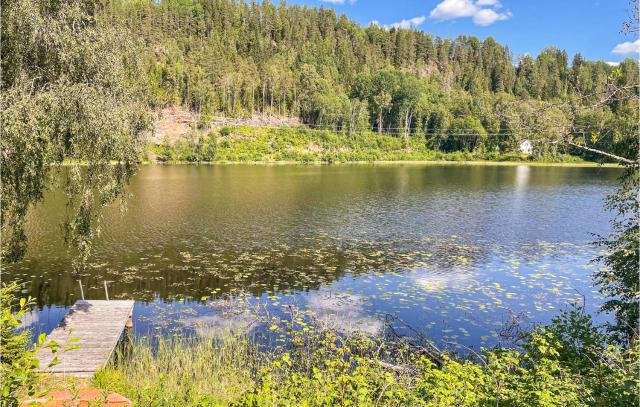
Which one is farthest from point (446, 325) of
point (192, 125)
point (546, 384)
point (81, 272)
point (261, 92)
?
point (261, 92)

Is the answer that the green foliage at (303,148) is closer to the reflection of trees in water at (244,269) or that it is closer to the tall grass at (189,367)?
the reflection of trees in water at (244,269)

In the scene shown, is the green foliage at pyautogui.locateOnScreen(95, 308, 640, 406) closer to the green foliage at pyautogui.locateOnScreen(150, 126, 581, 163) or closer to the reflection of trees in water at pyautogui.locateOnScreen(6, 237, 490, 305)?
the reflection of trees in water at pyautogui.locateOnScreen(6, 237, 490, 305)

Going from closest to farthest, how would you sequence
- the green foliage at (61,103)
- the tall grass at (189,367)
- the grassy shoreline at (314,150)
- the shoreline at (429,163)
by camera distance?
the tall grass at (189,367), the green foliage at (61,103), the shoreline at (429,163), the grassy shoreline at (314,150)

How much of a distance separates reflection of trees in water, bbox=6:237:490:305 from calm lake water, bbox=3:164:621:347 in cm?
9

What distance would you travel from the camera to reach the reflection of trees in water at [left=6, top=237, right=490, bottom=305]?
23922 millimetres

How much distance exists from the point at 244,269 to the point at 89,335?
1238cm

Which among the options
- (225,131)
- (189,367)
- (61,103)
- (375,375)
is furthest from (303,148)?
(375,375)

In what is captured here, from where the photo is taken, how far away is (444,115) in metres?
163

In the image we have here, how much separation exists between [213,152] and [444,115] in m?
88.2

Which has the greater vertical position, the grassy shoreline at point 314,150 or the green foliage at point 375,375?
the grassy shoreline at point 314,150

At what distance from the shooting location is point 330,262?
3008cm

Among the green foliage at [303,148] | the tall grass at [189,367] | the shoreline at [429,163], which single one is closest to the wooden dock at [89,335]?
the tall grass at [189,367]

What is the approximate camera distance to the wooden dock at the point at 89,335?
1373 centimetres

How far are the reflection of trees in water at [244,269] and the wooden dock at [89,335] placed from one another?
4.40 metres
